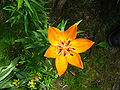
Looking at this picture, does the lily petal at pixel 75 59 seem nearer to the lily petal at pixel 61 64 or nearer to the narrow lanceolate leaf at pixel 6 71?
the lily petal at pixel 61 64

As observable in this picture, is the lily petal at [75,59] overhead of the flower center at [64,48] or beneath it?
beneath

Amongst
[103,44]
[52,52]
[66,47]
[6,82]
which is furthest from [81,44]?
[103,44]

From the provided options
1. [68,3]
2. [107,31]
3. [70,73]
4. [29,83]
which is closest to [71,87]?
[70,73]

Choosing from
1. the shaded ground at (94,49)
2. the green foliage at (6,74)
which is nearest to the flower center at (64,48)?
the green foliage at (6,74)

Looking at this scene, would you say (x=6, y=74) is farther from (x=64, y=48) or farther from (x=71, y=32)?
(x=71, y=32)

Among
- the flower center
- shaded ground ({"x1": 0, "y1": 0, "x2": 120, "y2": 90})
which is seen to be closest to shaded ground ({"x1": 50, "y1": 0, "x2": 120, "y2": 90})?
shaded ground ({"x1": 0, "y1": 0, "x2": 120, "y2": 90})

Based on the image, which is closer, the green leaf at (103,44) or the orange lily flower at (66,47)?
the orange lily flower at (66,47)

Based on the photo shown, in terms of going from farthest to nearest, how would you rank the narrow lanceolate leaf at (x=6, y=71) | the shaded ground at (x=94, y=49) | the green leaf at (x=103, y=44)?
the green leaf at (x=103, y=44), the shaded ground at (x=94, y=49), the narrow lanceolate leaf at (x=6, y=71)

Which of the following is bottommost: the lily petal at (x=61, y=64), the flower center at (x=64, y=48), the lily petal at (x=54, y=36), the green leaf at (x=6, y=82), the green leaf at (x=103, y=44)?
the green leaf at (x=6, y=82)
